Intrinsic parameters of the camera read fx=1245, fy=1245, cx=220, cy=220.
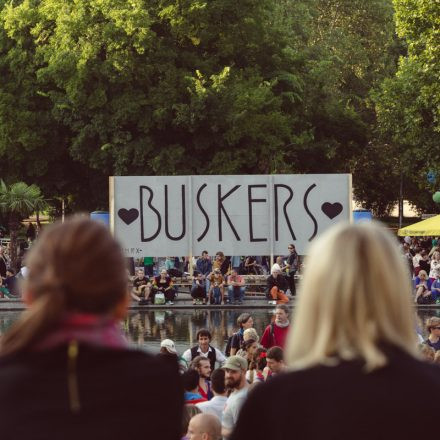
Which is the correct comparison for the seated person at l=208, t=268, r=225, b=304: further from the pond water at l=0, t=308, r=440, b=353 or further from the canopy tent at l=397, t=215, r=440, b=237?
the canopy tent at l=397, t=215, r=440, b=237

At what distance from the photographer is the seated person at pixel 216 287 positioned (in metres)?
30.8

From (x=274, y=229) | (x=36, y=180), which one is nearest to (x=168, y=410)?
(x=274, y=229)

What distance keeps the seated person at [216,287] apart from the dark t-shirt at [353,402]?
28.1 m

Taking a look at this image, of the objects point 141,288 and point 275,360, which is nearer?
point 275,360

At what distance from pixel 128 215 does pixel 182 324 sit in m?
3.94

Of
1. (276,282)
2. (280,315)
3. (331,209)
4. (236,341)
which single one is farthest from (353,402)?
(276,282)

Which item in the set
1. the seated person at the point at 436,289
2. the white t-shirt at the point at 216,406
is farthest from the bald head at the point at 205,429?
the seated person at the point at 436,289

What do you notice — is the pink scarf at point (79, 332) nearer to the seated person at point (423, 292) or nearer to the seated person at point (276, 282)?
the seated person at point (276, 282)

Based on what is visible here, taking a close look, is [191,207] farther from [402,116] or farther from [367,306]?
[367,306]

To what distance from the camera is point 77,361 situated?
2.59m

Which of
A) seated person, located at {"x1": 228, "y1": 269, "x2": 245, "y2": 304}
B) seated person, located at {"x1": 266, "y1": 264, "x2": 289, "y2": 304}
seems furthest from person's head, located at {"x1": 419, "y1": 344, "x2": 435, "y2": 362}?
seated person, located at {"x1": 228, "y1": 269, "x2": 245, "y2": 304}

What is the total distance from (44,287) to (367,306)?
0.68 m

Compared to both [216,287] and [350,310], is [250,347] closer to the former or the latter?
[350,310]

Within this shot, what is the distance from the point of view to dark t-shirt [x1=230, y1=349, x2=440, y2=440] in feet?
8.43
